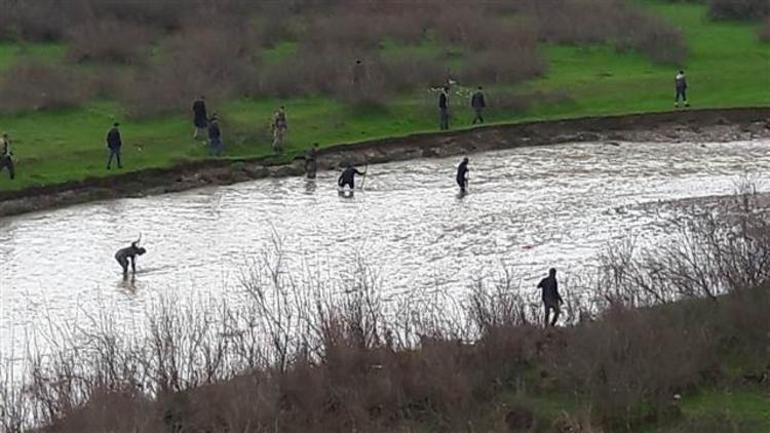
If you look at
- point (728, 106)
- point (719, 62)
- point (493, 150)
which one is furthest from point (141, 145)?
point (719, 62)

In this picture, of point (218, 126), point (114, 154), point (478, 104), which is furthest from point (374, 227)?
point (478, 104)

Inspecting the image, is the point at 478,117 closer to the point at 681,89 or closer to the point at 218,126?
the point at 681,89

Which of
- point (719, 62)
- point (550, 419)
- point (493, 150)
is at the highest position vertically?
point (719, 62)

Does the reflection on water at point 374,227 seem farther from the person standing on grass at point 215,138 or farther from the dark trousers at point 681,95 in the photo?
the dark trousers at point 681,95

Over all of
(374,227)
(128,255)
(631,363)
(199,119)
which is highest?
(199,119)

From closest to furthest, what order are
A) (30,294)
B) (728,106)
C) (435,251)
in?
(30,294)
(435,251)
(728,106)

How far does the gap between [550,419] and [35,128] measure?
93.2 ft

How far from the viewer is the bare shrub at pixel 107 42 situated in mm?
58531

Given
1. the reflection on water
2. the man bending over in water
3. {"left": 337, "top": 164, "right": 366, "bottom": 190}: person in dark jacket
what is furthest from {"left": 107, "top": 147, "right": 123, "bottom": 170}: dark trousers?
the man bending over in water

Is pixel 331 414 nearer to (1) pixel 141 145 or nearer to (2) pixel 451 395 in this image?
(2) pixel 451 395

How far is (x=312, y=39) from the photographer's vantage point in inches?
2430

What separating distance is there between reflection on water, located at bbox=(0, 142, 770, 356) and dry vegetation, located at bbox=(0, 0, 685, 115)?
704 centimetres

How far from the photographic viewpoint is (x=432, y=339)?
25406 mm

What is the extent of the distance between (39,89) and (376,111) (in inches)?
413
